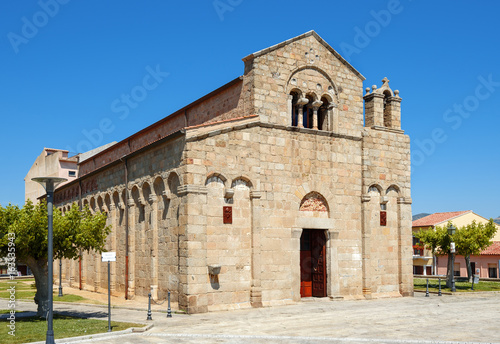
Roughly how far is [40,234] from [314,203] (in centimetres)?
1264

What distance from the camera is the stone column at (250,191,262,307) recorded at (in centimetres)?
2205

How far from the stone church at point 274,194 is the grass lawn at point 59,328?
13.0 ft

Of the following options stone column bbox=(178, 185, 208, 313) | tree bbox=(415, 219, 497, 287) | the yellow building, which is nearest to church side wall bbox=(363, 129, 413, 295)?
tree bbox=(415, 219, 497, 287)

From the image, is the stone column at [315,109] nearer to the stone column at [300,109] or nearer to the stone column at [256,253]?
the stone column at [300,109]

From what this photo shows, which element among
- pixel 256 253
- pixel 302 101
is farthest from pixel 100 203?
pixel 302 101

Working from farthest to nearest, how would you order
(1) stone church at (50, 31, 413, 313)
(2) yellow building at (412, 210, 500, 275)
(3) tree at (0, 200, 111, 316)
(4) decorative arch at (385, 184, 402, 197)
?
1. (2) yellow building at (412, 210, 500, 275)
2. (4) decorative arch at (385, 184, 402, 197)
3. (1) stone church at (50, 31, 413, 313)
4. (3) tree at (0, 200, 111, 316)

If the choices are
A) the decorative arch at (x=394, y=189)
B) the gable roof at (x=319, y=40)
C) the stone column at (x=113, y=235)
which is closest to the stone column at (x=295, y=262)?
the decorative arch at (x=394, y=189)

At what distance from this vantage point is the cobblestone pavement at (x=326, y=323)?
15211mm

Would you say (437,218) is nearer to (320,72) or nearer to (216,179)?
(320,72)

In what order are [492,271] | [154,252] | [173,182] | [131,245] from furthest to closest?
[492,271] < [131,245] < [154,252] < [173,182]

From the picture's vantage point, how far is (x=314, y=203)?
24875 mm

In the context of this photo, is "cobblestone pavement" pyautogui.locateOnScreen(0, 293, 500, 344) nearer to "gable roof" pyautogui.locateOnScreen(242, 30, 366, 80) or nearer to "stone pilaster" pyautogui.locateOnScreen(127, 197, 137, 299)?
"stone pilaster" pyautogui.locateOnScreen(127, 197, 137, 299)

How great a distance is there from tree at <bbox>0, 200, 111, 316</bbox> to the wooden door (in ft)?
33.6

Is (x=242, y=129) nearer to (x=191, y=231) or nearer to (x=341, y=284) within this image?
(x=191, y=231)
